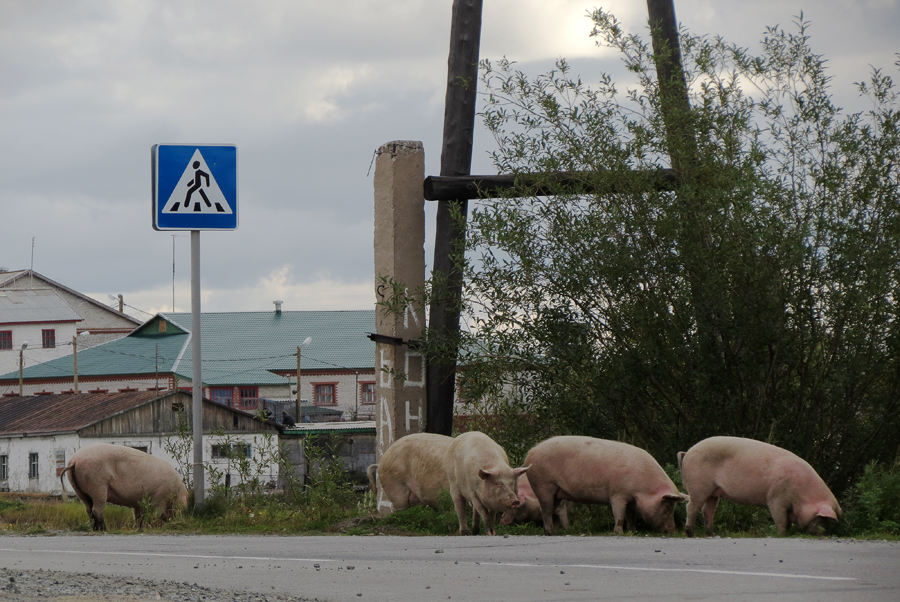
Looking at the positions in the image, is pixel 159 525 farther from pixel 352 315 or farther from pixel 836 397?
pixel 352 315

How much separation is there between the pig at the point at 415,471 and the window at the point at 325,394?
53283 millimetres

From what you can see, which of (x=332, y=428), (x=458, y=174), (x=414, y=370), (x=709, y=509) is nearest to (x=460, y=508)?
(x=709, y=509)

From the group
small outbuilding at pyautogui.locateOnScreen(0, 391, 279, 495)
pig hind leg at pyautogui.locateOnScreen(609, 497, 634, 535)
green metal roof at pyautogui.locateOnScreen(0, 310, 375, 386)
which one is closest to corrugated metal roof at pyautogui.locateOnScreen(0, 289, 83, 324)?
green metal roof at pyautogui.locateOnScreen(0, 310, 375, 386)

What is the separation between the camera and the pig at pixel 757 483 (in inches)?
368

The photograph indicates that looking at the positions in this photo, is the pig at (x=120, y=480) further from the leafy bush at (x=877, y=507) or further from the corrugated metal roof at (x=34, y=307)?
the corrugated metal roof at (x=34, y=307)

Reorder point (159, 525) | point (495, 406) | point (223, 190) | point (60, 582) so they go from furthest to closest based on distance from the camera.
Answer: point (495, 406) → point (159, 525) → point (223, 190) → point (60, 582)

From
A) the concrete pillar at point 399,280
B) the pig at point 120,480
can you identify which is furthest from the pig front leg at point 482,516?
the pig at point 120,480

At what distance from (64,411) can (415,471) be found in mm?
41386

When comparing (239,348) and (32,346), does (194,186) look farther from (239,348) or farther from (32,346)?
(32,346)

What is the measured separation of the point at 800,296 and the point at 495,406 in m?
3.82

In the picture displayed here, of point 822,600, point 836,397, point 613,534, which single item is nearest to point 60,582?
point 822,600

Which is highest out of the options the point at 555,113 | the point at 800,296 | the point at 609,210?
the point at 555,113

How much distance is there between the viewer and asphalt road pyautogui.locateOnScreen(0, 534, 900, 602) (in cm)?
522

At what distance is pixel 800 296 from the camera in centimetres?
1121
